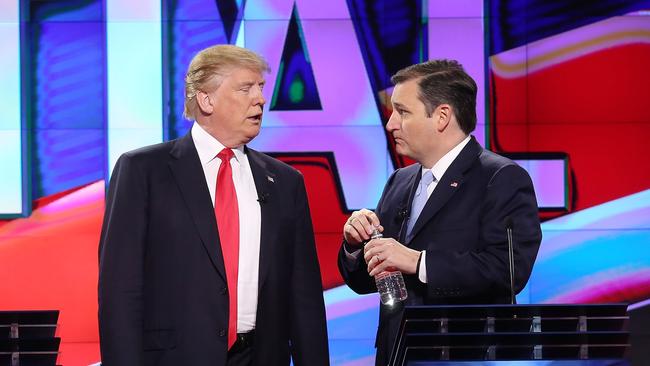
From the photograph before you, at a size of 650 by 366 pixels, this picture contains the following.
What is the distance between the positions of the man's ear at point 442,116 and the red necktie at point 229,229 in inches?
29.0

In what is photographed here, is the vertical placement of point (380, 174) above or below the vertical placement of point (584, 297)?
above

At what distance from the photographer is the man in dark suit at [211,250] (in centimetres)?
266

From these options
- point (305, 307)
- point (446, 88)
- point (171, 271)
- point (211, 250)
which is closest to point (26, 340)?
point (171, 271)

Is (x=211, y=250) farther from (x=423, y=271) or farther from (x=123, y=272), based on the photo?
(x=423, y=271)

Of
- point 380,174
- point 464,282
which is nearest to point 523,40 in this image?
point 380,174

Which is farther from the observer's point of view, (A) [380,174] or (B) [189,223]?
(A) [380,174]

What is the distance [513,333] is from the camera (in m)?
2.16

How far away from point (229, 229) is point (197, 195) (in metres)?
0.14

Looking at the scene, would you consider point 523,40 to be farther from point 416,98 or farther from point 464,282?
point 464,282

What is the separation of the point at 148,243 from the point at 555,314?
1201mm

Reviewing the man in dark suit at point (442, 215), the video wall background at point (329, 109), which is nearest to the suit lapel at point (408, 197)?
the man in dark suit at point (442, 215)

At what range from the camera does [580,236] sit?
5.45 meters

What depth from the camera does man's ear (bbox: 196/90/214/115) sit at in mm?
2893

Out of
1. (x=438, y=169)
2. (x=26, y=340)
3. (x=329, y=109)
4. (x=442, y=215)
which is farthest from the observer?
(x=329, y=109)
